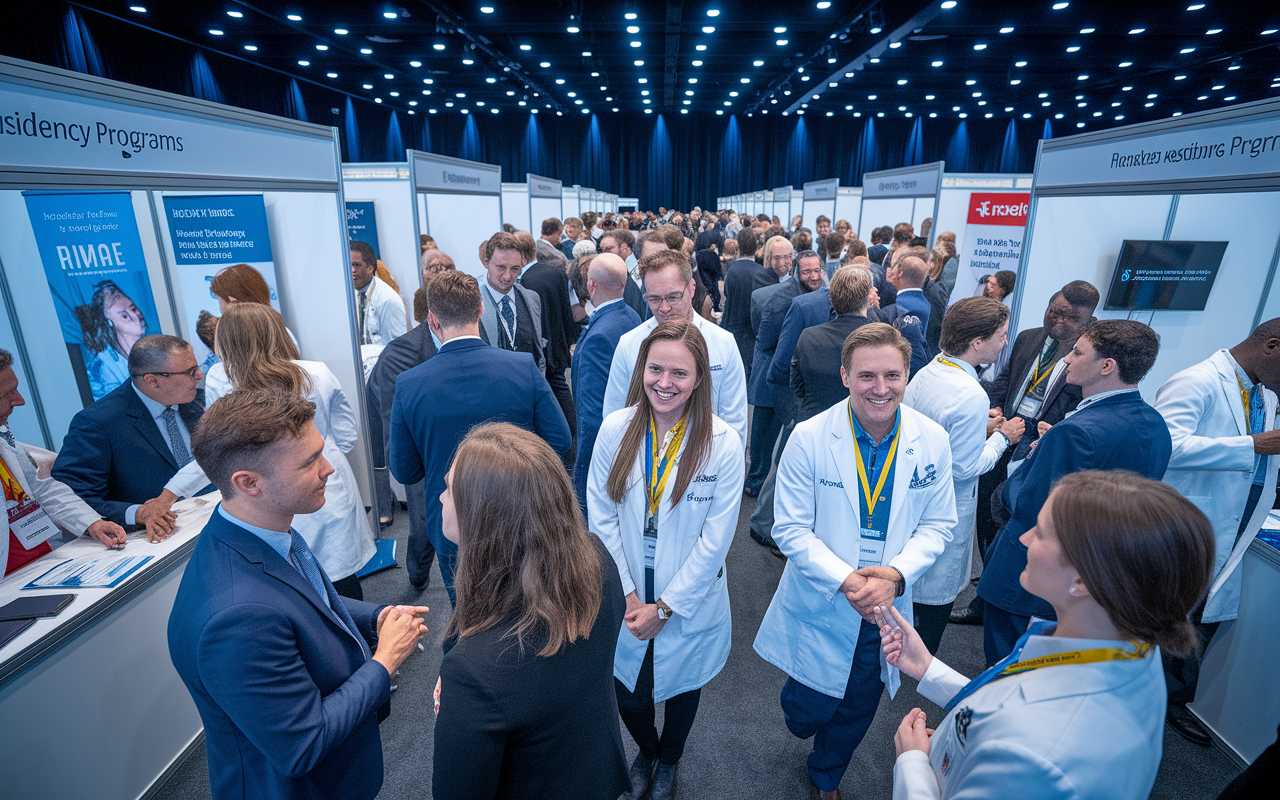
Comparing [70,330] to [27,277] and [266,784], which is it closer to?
[27,277]

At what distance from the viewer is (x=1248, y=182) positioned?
7.43 ft

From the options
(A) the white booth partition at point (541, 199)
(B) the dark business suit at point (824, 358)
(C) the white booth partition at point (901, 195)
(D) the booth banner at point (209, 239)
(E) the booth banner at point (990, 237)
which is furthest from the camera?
(A) the white booth partition at point (541, 199)

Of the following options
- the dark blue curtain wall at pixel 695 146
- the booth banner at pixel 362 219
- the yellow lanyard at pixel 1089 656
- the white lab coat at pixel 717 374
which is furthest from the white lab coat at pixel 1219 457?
the dark blue curtain wall at pixel 695 146

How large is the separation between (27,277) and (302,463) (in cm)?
269

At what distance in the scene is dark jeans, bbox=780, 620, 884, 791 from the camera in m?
1.95

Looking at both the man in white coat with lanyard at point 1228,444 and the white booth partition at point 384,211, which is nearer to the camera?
the man in white coat with lanyard at point 1228,444

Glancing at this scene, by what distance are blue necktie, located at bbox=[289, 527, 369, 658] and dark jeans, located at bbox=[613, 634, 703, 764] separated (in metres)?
0.86

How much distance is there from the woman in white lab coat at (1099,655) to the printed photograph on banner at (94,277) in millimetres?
3810

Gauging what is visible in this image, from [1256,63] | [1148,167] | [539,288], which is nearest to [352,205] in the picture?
[539,288]

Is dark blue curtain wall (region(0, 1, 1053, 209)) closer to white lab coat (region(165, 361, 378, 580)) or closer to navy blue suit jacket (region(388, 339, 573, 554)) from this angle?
white lab coat (region(165, 361, 378, 580))

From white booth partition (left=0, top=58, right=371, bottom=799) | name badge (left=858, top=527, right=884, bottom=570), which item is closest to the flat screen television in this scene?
name badge (left=858, top=527, right=884, bottom=570)

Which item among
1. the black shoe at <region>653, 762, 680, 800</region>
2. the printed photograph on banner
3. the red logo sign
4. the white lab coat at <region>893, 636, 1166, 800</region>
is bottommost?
the black shoe at <region>653, 762, 680, 800</region>

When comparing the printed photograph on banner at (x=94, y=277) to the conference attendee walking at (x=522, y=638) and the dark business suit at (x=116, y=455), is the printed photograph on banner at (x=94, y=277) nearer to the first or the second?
the dark business suit at (x=116, y=455)

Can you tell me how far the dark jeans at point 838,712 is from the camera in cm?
195
